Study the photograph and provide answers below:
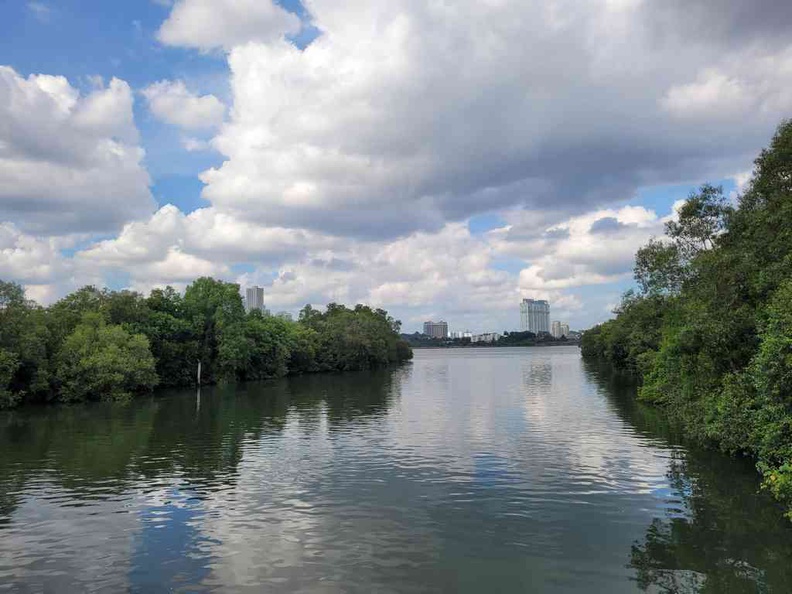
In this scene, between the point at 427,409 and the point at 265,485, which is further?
the point at 427,409

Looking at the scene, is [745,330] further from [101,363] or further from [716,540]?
[101,363]

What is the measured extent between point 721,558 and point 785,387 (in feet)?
22.7

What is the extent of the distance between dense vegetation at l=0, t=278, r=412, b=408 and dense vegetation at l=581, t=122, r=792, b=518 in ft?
193

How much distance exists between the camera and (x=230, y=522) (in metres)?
20.0

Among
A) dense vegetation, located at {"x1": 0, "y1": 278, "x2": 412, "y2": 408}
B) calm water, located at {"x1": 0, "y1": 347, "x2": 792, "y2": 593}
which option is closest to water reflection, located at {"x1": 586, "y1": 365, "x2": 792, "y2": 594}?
calm water, located at {"x1": 0, "y1": 347, "x2": 792, "y2": 593}

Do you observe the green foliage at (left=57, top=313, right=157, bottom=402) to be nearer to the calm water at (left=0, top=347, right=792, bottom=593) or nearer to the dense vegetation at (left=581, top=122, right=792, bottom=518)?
the calm water at (left=0, top=347, right=792, bottom=593)

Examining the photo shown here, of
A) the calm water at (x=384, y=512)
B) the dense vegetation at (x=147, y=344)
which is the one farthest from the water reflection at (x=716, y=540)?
the dense vegetation at (x=147, y=344)

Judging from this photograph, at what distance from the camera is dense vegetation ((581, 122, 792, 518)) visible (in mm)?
20516

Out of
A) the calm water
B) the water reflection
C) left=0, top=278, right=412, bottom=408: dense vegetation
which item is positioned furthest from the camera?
left=0, top=278, right=412, bottom=408: dense vegetation

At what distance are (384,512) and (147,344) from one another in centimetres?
6130

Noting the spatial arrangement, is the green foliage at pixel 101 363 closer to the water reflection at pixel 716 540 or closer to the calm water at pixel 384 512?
the calm water at pixel 384 512

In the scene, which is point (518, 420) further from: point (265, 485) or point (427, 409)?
point (265, 485)

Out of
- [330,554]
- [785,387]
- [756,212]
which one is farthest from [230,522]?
[756,212]

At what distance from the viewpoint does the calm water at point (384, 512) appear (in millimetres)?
15492
